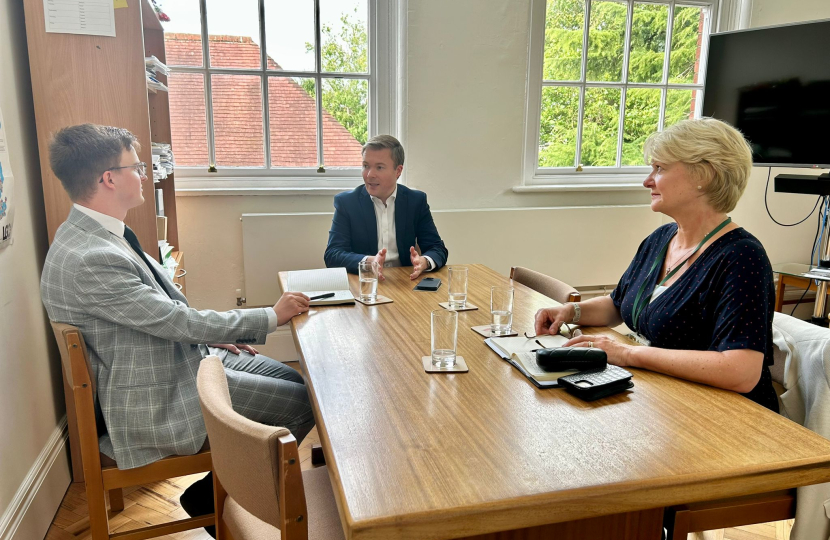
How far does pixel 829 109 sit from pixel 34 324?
3842mm

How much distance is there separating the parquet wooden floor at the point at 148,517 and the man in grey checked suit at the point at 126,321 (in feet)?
1.74

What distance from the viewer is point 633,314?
68.4 inches

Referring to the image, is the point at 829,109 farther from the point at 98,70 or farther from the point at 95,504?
the point at 95,504

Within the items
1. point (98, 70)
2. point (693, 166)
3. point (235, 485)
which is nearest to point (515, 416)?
point (235, 485)

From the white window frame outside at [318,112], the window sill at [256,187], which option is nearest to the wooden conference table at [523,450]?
the window sill at [256,187]

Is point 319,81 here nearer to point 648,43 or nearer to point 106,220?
point 106,220

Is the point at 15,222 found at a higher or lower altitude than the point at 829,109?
lower

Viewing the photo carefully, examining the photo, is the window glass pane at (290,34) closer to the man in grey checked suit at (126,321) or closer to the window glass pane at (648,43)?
the man in grey checked suit at (126,321)

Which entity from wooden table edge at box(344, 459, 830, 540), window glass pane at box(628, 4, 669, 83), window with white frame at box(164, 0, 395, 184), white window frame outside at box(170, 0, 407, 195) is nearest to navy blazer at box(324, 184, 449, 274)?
white window frame outside at box(170, 0, 407, 195)

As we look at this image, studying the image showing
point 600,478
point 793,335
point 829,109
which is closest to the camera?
point 600,478

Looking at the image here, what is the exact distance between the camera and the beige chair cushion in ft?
3.83

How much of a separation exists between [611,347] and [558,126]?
8.57ft

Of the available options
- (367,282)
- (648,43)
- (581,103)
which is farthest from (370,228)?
(648,43)

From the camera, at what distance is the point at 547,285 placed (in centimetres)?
219
